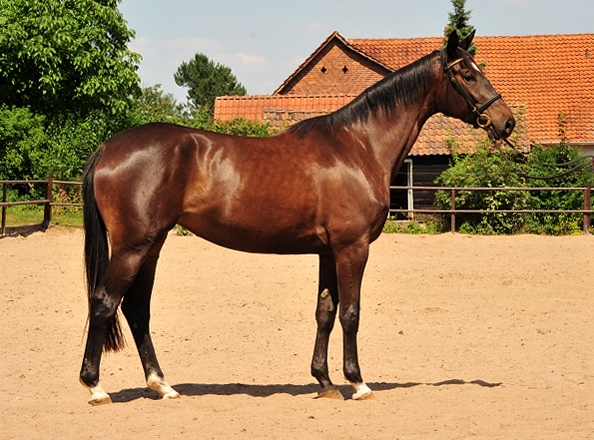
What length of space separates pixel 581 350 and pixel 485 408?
8.43 feet

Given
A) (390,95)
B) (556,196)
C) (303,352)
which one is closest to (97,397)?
(303,352)

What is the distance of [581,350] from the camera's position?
669 cm

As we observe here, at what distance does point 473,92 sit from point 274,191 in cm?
170

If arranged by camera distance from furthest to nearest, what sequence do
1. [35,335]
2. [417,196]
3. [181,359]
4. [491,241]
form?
[417,196]
[491,241]
[35,335]
[181,359]

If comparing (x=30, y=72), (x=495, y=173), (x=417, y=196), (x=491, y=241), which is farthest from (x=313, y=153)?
(x=30, y=72)

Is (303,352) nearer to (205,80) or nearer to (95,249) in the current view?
(95,249)

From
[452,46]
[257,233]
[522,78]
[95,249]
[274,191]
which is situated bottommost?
[95,249]

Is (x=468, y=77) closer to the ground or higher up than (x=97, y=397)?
higher up

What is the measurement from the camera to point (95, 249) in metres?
4.88

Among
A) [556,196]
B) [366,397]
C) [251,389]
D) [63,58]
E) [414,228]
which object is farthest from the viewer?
[63,58]

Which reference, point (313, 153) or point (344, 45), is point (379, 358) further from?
point (344, 45)

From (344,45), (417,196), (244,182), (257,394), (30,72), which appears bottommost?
(257,394)

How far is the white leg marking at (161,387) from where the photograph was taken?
16.5 feet

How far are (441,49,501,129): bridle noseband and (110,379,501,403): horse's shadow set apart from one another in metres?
2.05
